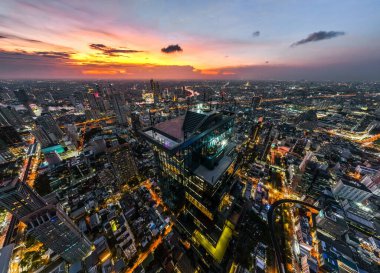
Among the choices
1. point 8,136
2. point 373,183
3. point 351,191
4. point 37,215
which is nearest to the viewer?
point 37,215

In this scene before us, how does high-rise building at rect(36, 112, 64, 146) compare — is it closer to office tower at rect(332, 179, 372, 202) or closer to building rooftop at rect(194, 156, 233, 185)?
building rooftop at rect(194, 156, 233, 185)

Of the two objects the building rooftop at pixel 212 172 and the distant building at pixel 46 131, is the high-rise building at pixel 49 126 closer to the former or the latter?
the distant building at pixel 46 131

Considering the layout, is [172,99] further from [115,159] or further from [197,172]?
[197,172]

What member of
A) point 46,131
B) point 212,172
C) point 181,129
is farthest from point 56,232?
point 46,131

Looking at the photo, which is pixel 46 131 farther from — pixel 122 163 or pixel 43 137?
pixel 122 163

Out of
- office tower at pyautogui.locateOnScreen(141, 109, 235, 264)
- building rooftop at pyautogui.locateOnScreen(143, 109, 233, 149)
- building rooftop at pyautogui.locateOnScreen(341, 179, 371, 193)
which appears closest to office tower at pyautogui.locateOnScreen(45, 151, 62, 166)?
office tower at pyautogui.locateOnScreen(141, 109, 235, 264)
